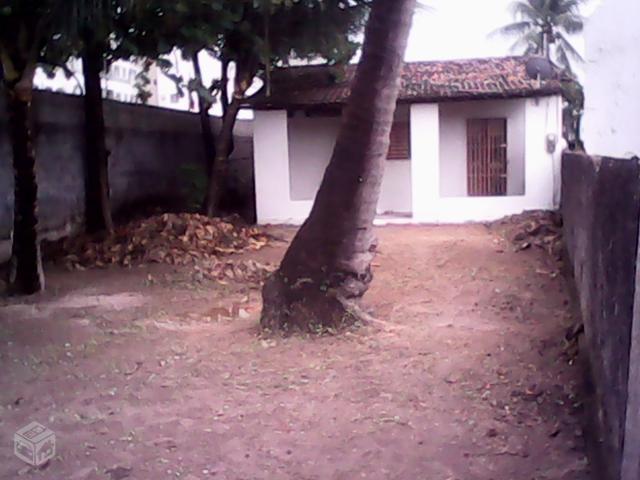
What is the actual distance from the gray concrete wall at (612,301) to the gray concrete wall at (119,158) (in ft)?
28.3

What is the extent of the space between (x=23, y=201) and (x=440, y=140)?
404 inches

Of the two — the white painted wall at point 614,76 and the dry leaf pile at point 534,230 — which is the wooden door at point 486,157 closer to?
the dry leaf pile at point 534,230

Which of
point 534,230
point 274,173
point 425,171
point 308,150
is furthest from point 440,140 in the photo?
point 534,230

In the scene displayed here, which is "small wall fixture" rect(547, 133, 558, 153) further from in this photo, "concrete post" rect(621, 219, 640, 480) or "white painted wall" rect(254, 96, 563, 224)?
"concrete post" rect(621, 219, 640, 480)

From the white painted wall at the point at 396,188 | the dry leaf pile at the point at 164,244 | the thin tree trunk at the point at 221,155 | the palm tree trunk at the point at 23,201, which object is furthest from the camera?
the white painted wall at the point at 396,188

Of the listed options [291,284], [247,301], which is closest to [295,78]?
[247,301]

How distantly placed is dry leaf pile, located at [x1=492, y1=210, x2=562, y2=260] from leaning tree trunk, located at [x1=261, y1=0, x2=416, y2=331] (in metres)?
4.63

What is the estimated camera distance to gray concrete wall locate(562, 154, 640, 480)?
324 centimetres

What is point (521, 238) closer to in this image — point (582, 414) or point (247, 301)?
point (247, 301)

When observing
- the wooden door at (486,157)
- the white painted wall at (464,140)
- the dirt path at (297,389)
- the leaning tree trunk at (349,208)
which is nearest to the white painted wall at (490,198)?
the white painted wall at (464,140)

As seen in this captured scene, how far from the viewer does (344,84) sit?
16.6 metres

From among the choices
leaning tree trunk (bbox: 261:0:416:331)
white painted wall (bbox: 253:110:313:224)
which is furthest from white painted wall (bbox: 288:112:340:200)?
leaning tree trunk (bbox: 261:0:416:331)

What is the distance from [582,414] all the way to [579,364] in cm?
87

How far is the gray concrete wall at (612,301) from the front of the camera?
3.24 m
